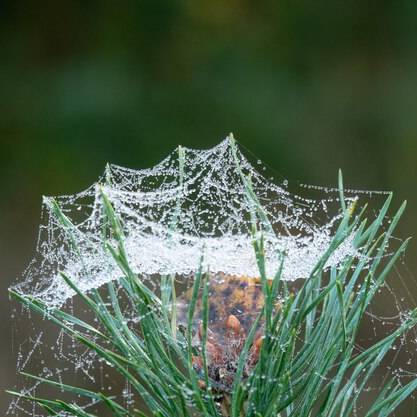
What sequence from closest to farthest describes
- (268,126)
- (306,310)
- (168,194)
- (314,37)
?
(306,310), (168,194), (268,126), (314,37)

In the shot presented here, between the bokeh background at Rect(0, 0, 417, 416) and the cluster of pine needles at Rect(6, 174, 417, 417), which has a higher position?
the bokeh background at Rect(0, 0, 417, 416)

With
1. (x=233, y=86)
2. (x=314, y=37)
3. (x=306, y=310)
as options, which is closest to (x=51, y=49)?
(x=233, y=86)

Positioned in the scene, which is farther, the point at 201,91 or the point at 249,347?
the point at 201,91

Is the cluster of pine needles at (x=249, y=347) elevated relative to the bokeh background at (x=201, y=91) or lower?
lower

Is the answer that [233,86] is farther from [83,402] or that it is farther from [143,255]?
[143,255]

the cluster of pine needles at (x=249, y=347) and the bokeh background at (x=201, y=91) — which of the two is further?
the bokeh background at (x=201, y=91)

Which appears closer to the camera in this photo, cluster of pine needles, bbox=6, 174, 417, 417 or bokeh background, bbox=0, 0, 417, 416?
cluster of pine needles, bbox=6, 174, 417, 417

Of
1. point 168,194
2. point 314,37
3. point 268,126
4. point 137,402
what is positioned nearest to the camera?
point 168,194

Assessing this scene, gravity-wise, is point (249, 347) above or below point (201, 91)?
below
